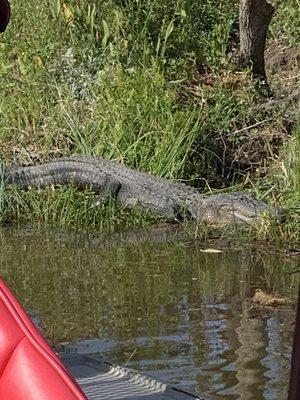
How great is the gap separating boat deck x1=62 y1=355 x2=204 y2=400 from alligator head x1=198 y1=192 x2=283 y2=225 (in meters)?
4.11

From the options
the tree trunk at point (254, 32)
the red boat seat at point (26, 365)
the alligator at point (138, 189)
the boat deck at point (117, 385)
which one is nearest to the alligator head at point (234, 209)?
the alligator at point (138, 189)

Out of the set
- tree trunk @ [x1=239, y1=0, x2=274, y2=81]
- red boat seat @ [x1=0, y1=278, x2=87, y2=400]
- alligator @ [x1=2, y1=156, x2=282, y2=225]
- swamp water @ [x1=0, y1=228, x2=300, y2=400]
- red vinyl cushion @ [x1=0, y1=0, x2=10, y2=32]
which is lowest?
alligator @ [x1=2, y1=156, x2=282, y2=225]

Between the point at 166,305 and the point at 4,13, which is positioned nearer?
the point at 4,13

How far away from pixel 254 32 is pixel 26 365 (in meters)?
9.63

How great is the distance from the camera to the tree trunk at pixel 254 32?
1095 cm

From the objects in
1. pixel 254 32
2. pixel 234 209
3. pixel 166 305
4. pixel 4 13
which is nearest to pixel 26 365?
pixel 4 13

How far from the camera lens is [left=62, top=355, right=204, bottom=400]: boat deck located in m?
3.15

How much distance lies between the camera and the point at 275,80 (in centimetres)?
1149

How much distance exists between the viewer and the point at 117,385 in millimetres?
3338

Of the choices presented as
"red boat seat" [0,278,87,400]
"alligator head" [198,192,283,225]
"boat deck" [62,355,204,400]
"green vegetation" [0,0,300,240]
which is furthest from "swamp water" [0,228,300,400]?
"red boat seat" [0,278,87,400]

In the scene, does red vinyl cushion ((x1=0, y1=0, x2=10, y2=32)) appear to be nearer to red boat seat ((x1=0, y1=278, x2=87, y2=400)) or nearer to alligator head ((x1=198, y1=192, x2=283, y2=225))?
red boat seat ((x1=0, y1=278, x2=87, y2=400))

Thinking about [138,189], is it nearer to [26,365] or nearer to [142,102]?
[142,102]

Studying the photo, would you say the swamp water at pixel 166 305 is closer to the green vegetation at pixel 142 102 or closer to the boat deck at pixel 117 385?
the green vegetation at pixel 142 102

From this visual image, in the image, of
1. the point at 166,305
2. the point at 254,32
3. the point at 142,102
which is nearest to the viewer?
the point at 166,305
